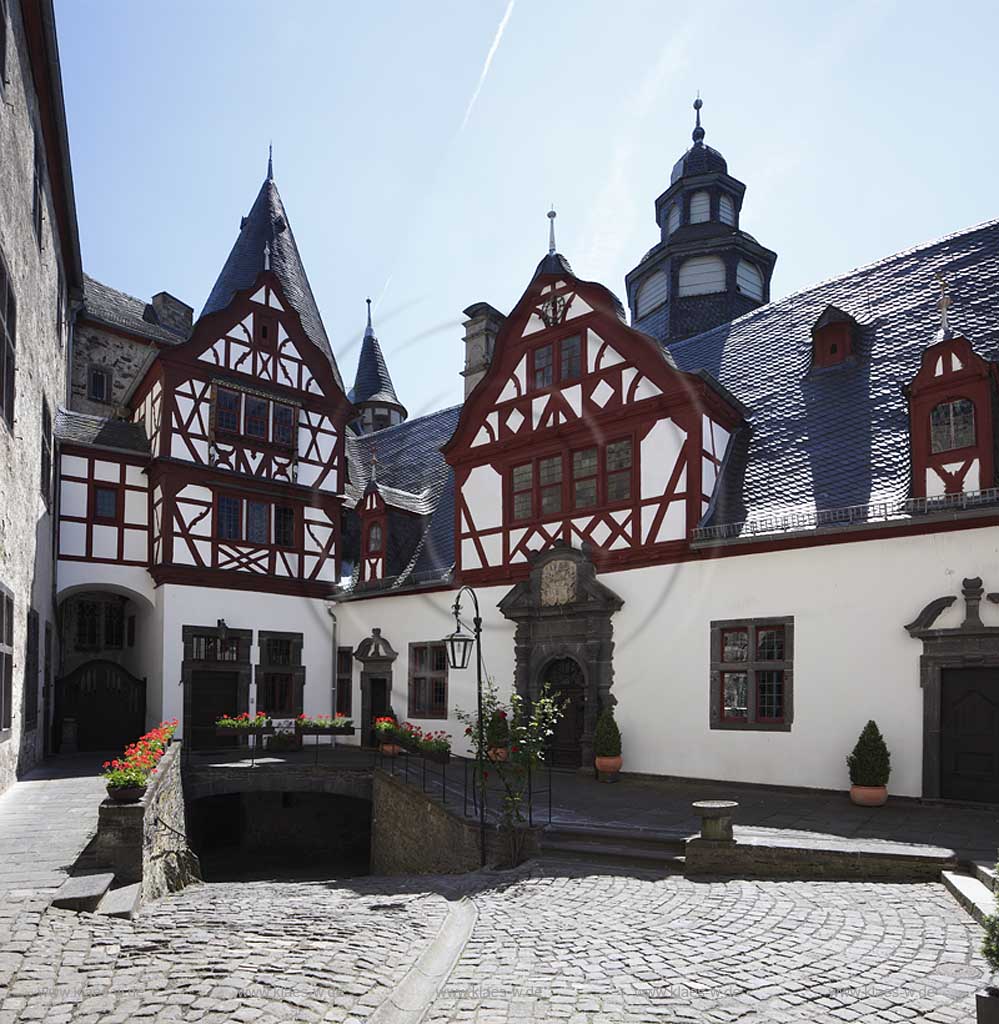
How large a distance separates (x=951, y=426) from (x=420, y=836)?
425 inches

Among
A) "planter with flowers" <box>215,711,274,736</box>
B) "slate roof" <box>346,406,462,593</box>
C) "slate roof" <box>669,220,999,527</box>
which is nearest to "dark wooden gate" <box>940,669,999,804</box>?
"slate roof" <box>669,220,999,527</box>

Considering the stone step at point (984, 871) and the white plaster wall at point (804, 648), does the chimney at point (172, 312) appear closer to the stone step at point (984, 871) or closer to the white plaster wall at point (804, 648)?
the white plaster wall at point (804, 648)

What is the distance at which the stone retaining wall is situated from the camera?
12109 millimetres

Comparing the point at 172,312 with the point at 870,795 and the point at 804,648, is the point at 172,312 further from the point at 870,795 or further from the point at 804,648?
the point at 870,795

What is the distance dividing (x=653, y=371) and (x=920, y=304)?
18.1ft

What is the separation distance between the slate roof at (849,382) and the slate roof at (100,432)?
15.0 meters

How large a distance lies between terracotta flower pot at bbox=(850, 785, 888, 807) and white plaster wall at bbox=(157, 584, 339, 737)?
15.5m

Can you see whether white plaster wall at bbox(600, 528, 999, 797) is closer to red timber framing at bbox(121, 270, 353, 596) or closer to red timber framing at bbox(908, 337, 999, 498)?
red timber framing at bbox(908, 337, 999, 498)

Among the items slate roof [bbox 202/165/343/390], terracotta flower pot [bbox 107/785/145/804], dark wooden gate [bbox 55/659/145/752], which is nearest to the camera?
terracotta flower pot [bbox 107/785/145/804]

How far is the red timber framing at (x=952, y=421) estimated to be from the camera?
44.2 feet

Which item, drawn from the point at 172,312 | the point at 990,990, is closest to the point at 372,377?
the point at 172,312

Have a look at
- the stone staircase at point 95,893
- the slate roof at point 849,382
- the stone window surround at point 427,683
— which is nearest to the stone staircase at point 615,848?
the stone staircase at point 95,893

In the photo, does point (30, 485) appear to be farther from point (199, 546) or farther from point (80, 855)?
point (80, 855)

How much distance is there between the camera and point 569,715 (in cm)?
1827
